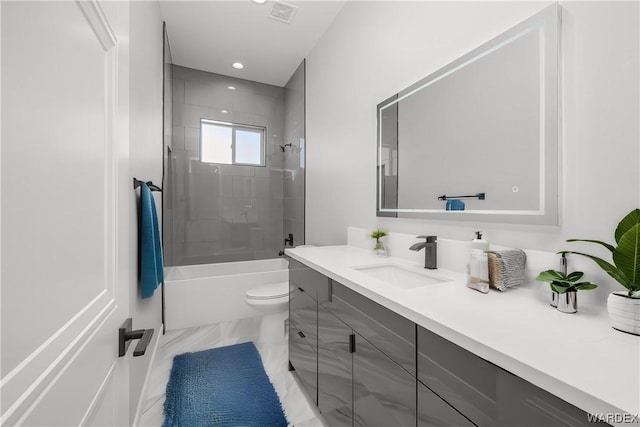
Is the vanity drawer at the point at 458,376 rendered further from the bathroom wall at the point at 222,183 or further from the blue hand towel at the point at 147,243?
the bathroom wall at the point at 222,183

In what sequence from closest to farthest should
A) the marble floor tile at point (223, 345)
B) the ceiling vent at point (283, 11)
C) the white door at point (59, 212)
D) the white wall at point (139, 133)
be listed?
the white door at point (59, 212), the white wall at point (139, 133), the marble floor tile at point (223, 345), the ceiling vent at point (283, 11)

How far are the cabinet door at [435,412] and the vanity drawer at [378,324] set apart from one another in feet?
0.22

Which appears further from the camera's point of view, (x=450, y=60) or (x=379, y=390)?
(x=450, y=60)

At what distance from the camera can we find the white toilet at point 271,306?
222cm

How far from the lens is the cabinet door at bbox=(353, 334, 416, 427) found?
828 millimetres

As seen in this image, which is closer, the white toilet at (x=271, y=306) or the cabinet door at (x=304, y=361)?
the cabinet door at (x=304, y=361)

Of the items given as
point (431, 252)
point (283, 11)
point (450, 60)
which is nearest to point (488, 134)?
point (450, 60)

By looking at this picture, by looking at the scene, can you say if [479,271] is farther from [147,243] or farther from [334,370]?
[147,243]

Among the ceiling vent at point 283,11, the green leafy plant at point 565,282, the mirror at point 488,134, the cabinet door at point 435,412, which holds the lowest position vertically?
the cabinet door at point 435,412

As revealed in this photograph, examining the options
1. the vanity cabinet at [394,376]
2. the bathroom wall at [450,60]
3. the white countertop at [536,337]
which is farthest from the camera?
the bathroom wall at [450,60]

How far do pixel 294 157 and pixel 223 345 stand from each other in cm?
215

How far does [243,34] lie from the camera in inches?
103

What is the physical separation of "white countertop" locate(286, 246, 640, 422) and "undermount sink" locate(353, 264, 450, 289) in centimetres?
27

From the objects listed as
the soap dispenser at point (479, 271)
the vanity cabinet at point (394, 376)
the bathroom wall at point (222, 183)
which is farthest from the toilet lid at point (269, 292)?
the soap dispenser at point (479, 271)
